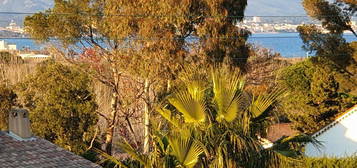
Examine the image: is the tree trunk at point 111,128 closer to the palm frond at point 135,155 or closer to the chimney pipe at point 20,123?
the chimney pipe at point 20,123

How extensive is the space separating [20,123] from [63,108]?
623 centimetres

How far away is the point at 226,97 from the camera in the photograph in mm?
8797

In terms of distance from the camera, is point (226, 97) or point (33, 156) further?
point (33, 156)

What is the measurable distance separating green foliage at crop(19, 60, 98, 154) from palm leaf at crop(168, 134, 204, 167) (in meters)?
8.75

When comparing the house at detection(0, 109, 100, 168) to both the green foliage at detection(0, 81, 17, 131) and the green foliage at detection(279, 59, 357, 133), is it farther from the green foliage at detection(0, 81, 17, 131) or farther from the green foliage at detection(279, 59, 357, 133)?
the green foliage at detection(279, 59, 357, 133)

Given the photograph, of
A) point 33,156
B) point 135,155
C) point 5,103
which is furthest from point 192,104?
point 5,103

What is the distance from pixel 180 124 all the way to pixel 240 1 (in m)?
9.96

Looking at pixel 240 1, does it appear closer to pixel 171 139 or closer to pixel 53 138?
pixel 53 138

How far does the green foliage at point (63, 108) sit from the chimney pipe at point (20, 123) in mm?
5856

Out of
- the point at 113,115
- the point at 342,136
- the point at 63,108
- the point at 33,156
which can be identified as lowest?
the point at 113,115

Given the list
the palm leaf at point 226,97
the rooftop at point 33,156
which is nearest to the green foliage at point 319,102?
the rooftop at point 33,156

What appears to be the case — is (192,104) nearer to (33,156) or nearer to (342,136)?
(33,156)

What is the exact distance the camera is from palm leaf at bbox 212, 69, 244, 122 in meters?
8.80

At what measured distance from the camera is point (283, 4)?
615 ft
